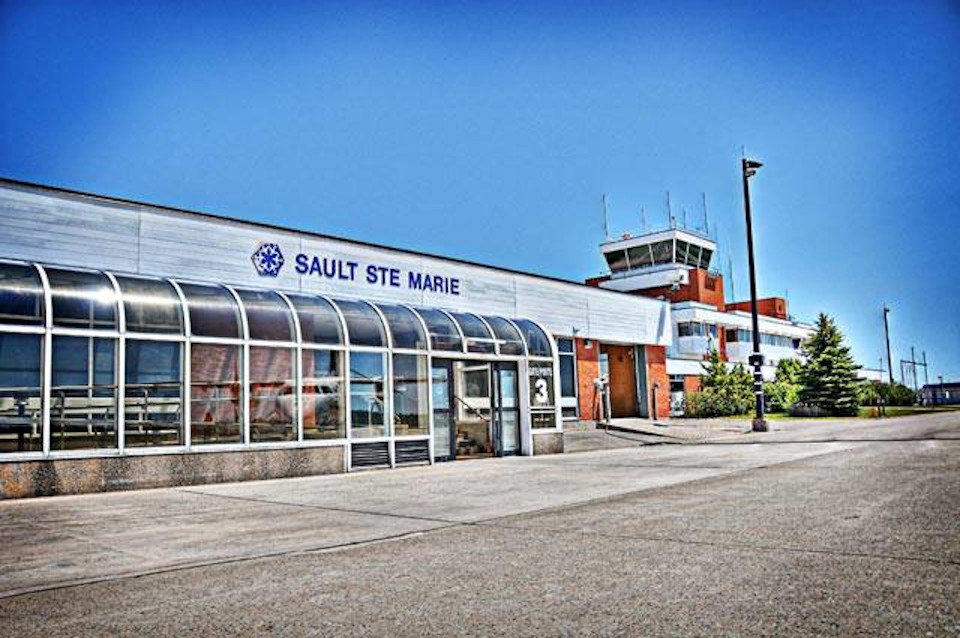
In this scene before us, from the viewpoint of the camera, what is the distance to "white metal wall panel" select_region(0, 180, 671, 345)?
1521 centimetres

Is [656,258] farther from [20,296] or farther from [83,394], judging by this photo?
[20,296]

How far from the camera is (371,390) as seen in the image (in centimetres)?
1617

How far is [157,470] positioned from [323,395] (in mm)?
3639

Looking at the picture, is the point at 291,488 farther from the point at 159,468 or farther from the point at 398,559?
the point at 398,559

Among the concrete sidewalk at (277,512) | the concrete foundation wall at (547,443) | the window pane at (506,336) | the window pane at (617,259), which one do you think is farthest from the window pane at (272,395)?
the window pane at (617,259)

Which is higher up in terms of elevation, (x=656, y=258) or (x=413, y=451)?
(x=656, y=258)

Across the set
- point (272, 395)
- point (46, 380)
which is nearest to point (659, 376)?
point (272, 395)

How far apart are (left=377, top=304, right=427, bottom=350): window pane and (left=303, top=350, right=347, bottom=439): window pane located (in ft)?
5.03

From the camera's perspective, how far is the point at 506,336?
19562 mm

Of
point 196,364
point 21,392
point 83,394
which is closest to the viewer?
point 21,392

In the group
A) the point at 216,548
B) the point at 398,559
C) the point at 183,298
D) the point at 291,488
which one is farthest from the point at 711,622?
the point at 183,298

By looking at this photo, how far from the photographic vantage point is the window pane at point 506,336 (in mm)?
19375

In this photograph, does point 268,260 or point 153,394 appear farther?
point 268,260

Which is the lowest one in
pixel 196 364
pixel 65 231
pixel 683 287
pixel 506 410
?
pixel 506 410
